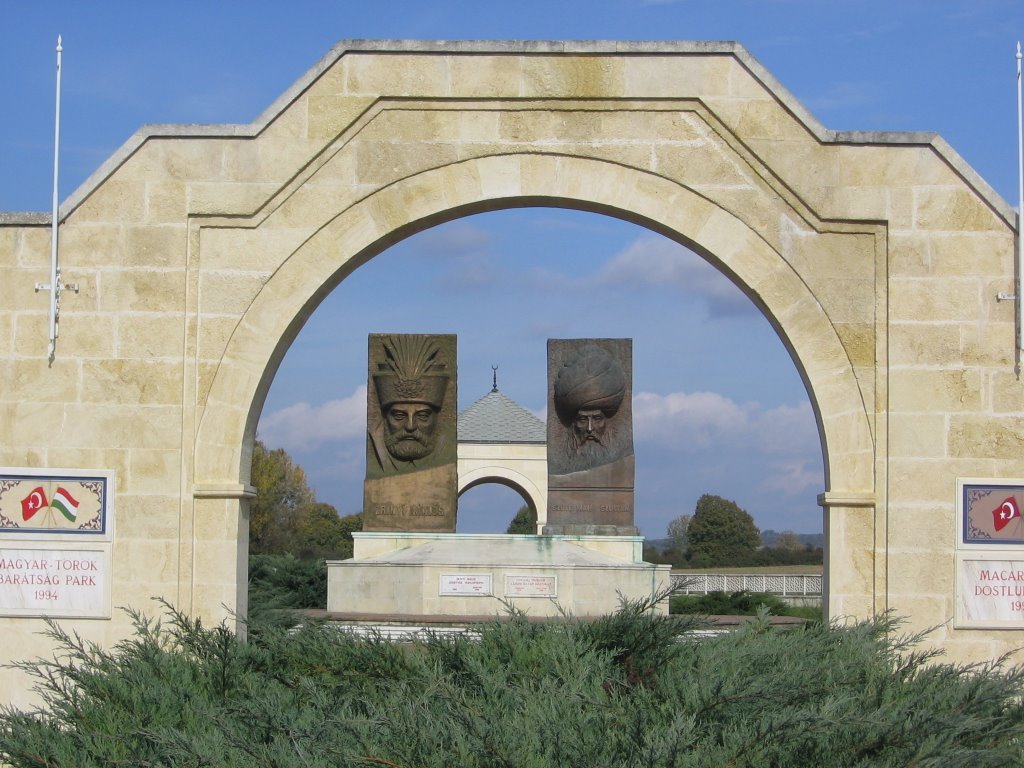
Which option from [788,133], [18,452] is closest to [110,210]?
[18,452]

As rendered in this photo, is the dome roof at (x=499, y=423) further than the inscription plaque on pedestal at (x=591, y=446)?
Yes

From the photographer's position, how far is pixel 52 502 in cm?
898

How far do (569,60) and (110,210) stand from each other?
3216 millimetres

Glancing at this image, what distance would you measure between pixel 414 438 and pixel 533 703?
11.9m

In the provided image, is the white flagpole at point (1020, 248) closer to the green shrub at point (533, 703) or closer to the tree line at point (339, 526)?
the green shrub at point (533, 703)

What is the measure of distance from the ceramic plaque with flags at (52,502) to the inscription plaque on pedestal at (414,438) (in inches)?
336

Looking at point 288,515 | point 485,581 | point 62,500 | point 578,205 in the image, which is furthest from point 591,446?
point 288,515

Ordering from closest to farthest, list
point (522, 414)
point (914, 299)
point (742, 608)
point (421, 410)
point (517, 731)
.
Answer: point (517, 731), point (914, 299), point (421, 410), point (742, 608), point (522, 414)

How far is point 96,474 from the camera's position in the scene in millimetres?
8977

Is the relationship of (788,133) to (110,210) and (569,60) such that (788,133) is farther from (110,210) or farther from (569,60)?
(110,210)

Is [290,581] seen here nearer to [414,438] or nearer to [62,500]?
[414,438]

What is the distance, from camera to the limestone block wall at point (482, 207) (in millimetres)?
8844

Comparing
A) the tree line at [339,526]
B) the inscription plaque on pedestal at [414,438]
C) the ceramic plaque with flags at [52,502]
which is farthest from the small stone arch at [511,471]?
the ceramic plaque with flags at [52,502]

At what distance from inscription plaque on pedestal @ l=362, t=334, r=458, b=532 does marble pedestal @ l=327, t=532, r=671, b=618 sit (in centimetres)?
97
